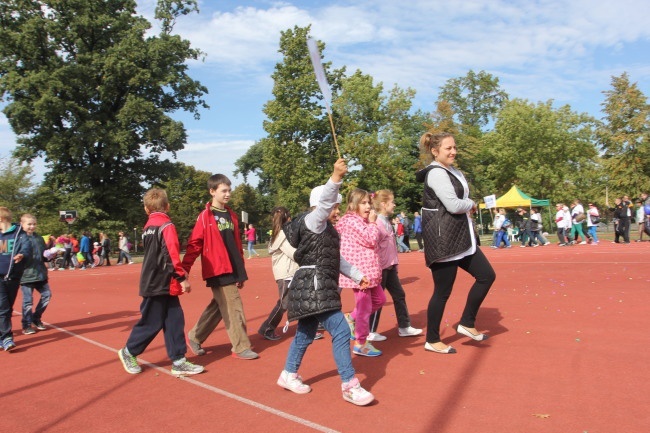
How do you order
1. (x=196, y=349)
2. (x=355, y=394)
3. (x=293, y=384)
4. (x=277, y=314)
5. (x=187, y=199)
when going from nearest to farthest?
(x=355, y=394)
(x=293, y=384)
(x=196, y=349)
(x=277, y=314)
(x=187, y=199)

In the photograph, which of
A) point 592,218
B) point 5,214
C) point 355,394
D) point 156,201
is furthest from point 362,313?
point 592,218

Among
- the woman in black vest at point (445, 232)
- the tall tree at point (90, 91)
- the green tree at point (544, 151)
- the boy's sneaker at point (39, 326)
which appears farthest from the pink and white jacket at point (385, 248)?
the green tree at point (544, 151)

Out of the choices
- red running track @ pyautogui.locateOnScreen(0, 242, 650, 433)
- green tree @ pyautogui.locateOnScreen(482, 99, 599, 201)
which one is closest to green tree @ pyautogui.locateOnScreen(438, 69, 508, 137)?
green tree @ pyautogui.locateOnScreen(482, 99, 599, 201)

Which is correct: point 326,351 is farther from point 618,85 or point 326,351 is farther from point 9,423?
point 618,85

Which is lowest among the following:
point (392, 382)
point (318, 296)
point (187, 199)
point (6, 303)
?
point (392, 382)

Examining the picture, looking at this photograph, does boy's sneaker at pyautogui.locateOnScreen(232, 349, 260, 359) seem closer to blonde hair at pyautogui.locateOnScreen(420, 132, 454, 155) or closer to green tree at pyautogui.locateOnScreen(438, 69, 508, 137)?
blonde hair at pyautogui.locateOnScreen(420, 132, 454, 155)

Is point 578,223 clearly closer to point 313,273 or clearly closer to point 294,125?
point 313,273

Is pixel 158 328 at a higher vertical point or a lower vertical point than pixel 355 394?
higher

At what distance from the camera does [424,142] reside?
5.70 meters

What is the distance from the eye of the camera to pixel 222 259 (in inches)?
224

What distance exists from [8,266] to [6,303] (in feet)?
1.60

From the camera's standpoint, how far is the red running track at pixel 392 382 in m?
3.84

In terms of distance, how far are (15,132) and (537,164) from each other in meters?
43.1

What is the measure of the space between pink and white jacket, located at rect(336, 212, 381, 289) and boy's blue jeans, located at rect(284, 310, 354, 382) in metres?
1.09
